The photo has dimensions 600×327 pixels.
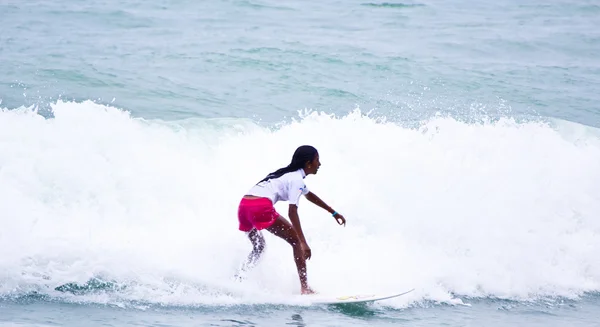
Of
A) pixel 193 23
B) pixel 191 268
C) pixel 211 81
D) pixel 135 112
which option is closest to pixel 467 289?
pixel 191 268

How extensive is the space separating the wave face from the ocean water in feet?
0.10

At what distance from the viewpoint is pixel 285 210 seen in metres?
10.4

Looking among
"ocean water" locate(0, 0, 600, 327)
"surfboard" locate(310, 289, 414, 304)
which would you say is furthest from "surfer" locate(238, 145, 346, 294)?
"ocean water" locate(0, 0, 600, 327)

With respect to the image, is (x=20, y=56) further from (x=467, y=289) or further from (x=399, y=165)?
(x=467, y=289)

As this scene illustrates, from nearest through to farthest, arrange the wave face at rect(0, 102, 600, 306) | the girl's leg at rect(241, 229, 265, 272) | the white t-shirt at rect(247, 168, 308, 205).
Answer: the white t-shirt at rect(247, 168, 308, 205) < the wave face at rect(0, 102, 600, 306) < the girl's leg at rect(241, 229, 265, 272)

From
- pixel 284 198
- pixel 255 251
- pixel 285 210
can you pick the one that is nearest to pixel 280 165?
pixel 285 210

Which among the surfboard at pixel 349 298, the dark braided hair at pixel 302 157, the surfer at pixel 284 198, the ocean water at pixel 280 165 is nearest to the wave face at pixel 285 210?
the ocean water at pixel 280 165

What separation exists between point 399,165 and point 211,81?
6186 millimetres

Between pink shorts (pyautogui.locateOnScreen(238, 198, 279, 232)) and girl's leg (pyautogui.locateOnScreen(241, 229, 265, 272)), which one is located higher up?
pink shorts (pyautogui.locateOnScreen(238, 198, 279, 232))

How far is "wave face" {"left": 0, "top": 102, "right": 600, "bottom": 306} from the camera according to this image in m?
7.93

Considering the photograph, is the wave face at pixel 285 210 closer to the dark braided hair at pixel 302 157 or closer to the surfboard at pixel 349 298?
the surfboard at pixel 349 298

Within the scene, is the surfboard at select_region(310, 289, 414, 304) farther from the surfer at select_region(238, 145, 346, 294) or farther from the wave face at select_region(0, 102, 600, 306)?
the surfer at select_region(238, 145, 346, 294)

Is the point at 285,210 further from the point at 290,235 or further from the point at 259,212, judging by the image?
the point at 259,212

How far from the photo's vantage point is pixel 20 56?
1667cm
